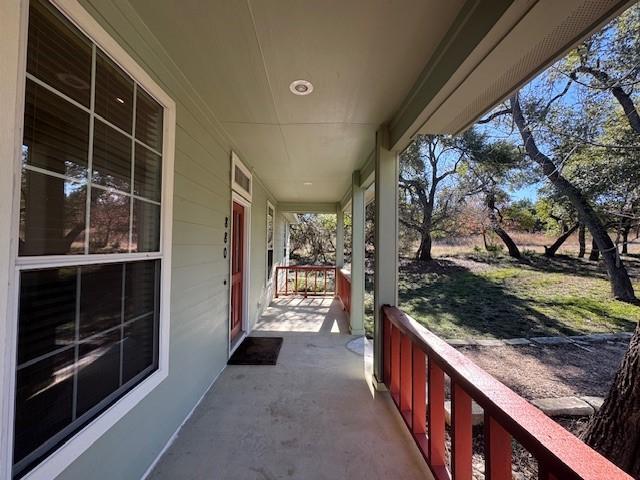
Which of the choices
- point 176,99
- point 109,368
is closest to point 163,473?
point 109,368

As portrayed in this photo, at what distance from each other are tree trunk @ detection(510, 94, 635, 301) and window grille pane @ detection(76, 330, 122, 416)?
20.7 ft

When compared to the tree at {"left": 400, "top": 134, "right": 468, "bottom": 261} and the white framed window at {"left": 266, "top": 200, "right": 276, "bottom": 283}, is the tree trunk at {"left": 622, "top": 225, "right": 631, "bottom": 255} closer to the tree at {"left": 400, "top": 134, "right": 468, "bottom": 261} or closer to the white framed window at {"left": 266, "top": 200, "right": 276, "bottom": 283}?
the tree at {"left": 400, "top": 134, "right": 468, "bottom": 261}

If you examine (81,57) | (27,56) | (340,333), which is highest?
(81,57)

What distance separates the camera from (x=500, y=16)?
3.76ft

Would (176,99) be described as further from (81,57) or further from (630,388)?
(630,388)

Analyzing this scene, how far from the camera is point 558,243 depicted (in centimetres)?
829

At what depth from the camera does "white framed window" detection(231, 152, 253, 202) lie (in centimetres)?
348

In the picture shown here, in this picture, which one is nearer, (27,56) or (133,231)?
(27,56)

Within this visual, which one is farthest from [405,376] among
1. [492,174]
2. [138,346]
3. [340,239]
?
[492,174]

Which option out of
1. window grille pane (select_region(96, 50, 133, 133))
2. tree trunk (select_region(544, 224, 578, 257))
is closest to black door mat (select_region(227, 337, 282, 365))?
window grille pane (select_region(96, 50, 133, 133))

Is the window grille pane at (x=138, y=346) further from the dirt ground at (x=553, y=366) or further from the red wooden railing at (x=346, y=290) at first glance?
the red wooden railing at (x=346, y=290)

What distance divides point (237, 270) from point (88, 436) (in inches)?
120

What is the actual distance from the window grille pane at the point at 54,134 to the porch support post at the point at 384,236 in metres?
2.31

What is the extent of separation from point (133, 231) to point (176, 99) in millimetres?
1018
